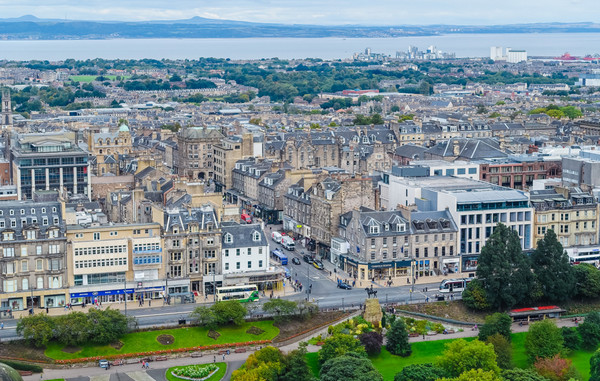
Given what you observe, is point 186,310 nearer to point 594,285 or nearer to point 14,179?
point 594,285

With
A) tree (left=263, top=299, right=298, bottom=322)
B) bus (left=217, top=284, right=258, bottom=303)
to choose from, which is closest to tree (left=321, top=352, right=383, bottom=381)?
tree (left=263, top=299, right=298, bottom=322)

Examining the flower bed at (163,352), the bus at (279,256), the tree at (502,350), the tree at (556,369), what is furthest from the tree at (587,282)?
the flower bed at (163,352)

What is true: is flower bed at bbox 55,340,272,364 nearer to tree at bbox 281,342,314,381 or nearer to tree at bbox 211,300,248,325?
tree at bbox 211,300,248,325

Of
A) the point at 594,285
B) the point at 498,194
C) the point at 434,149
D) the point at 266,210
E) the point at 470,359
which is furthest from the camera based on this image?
the point at 434,149

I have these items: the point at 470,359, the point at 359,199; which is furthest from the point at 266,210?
the point at 470,359

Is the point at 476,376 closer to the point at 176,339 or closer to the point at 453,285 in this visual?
the point at 453,285

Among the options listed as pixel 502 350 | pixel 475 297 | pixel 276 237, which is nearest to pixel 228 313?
pixel 502 350
